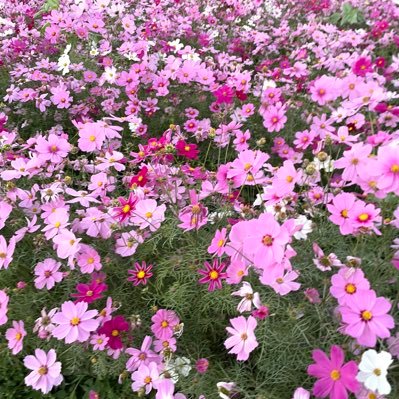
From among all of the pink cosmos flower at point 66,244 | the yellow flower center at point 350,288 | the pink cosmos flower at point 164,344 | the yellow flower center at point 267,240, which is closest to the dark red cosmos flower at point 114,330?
the pink cosmos flower at point 164,344

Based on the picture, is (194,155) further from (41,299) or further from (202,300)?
(41,299)

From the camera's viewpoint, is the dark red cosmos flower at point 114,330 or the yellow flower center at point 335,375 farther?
the dark red cosmos flower at point 114,330

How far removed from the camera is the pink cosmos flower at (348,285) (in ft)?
3.46

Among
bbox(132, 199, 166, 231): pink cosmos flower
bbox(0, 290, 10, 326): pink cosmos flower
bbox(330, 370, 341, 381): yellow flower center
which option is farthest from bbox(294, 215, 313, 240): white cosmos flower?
bbox(0, 290, 10, 326): pink cosmos flower

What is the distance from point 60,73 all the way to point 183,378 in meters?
2.36

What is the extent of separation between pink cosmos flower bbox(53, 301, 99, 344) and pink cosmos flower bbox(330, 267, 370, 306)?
66cm

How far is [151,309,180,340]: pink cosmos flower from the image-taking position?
141cm

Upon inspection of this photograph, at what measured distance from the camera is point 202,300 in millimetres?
1510

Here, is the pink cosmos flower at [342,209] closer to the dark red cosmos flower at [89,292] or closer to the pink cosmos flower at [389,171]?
the pink cosmos flower at [389,171]

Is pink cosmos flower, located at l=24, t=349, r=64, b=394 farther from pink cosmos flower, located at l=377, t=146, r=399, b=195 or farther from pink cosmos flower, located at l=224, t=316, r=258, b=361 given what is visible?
pink cosmos flower, located at l=377, t=146, r=399, b=195

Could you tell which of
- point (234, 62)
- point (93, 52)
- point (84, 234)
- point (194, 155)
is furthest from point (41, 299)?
point (234, 62)

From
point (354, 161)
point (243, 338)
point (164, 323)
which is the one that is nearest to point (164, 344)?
point (164, 323)

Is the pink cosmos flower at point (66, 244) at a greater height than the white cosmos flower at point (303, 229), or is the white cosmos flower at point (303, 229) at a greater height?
the white cosmos flower at point (303, 229)

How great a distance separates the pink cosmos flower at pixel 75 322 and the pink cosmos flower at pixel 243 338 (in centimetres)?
39
